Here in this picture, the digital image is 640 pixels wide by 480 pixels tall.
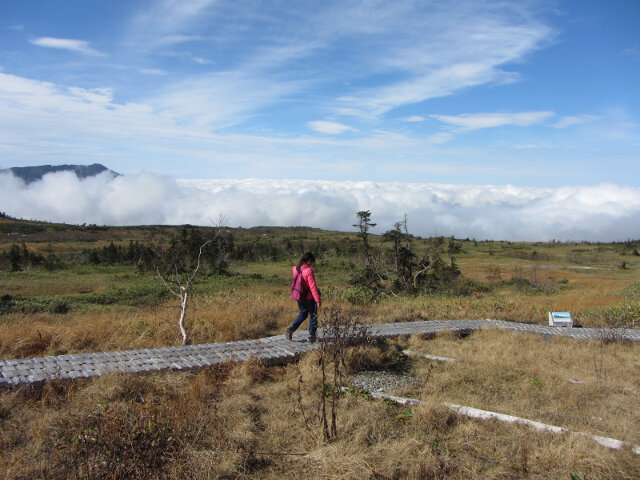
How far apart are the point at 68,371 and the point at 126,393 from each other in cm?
104

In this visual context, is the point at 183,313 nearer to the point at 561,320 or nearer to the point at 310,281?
the point at 310,281

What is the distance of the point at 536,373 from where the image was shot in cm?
723

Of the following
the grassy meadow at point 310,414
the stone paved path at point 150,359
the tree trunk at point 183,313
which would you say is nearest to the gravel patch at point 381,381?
the grassy meadow at point 310,414

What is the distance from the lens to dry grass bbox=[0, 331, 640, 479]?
3.83m

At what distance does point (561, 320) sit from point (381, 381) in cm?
804

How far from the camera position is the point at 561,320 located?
1247 centimetres

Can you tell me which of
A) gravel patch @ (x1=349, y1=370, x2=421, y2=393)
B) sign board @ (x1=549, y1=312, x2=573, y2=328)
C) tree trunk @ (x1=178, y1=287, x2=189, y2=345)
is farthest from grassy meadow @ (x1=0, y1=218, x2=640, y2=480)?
sign board @ (x1=549, y1=312, x2=573, y2=328)

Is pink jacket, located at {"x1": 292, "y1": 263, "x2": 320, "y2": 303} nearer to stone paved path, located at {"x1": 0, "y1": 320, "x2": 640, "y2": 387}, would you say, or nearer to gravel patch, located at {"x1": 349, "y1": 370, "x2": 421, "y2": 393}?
stone paved path, located at {"x1": 0, "y1": 320, "x2": 640, "y2": 387}

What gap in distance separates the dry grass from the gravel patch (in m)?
0.32

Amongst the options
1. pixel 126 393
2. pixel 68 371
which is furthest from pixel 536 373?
pixel 68 371

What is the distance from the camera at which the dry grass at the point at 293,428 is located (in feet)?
12.6

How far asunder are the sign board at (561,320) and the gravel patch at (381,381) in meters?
7.34

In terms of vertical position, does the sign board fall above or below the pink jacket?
below

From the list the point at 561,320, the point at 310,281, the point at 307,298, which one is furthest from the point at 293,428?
the point at 561,320
